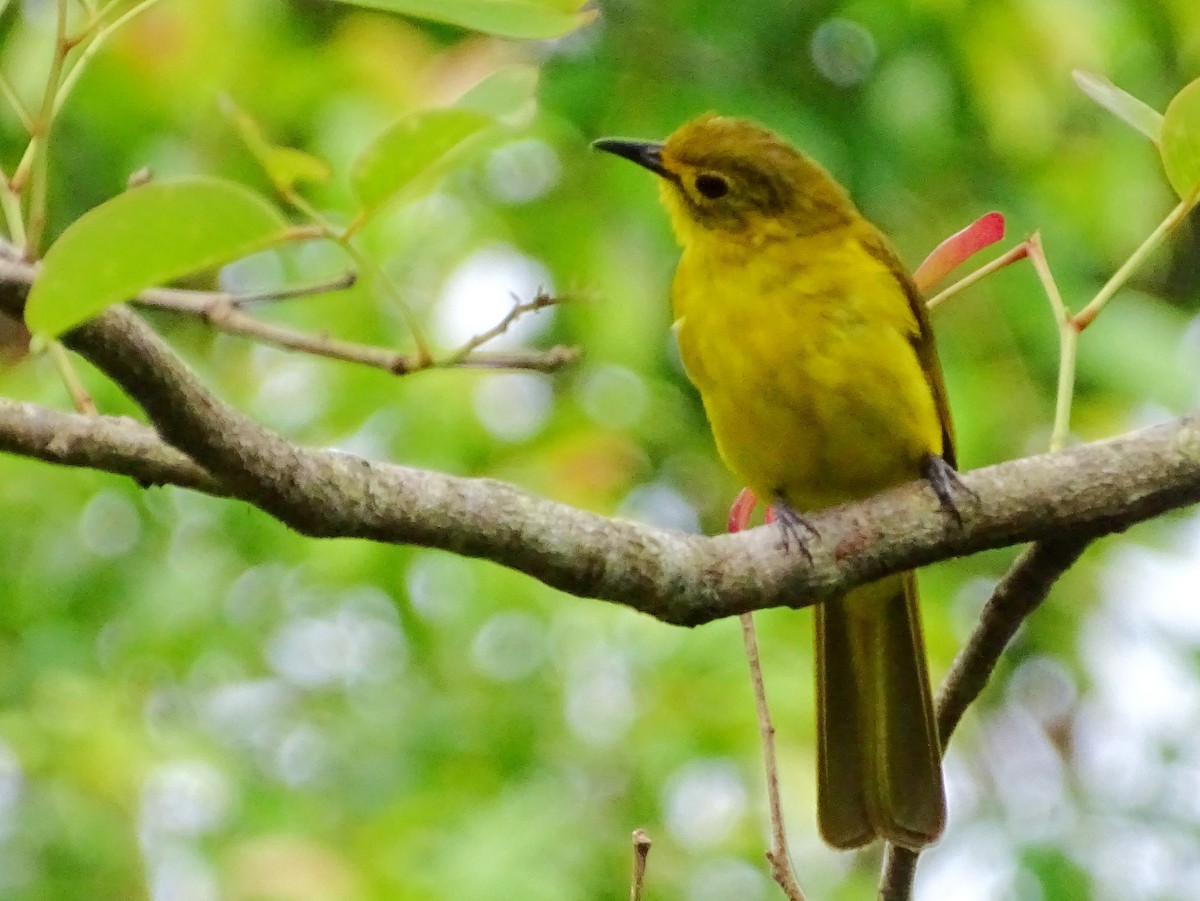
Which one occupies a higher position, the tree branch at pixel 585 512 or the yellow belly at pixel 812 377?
the tree branch at pixel 585 512

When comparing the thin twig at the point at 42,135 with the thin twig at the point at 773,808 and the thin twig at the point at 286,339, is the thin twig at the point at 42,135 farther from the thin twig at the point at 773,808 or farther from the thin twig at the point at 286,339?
the thin twig at the point at 773,808

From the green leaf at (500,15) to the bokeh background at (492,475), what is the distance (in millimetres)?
1938

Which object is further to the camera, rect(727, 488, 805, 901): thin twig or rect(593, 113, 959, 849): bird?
rect(593, 113, 959, 849): bird

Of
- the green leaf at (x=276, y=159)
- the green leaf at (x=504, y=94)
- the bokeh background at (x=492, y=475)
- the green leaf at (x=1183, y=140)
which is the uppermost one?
the green leaf at (x=504, y=94)

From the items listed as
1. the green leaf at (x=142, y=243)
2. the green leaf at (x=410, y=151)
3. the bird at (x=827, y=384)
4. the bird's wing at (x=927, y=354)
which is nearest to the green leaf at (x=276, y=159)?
the green leaf at (x=410, y=151)

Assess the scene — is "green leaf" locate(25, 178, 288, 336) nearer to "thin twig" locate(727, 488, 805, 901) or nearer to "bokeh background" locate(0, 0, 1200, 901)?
"thin twig" locate(727, 488, 805, 901)

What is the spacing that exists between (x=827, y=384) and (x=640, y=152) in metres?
0.60

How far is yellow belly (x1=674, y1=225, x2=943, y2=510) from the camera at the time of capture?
2242 mm

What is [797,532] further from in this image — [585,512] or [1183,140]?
[1183,140]

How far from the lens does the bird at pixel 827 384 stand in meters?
2.25

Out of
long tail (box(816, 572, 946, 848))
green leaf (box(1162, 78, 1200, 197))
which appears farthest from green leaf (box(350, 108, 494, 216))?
long tail (box(816, 572, 946, 848))

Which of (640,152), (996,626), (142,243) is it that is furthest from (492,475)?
(142,243)

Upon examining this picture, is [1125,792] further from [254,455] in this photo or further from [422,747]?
[254,455]

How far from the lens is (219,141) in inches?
147
